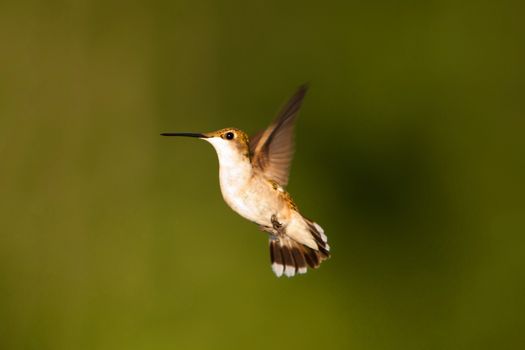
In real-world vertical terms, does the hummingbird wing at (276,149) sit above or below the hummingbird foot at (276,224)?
above

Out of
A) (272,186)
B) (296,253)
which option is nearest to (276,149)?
(272,186)

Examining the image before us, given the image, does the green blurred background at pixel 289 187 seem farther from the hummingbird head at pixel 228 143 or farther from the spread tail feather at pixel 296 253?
the hummingbird head at pixel 228 143

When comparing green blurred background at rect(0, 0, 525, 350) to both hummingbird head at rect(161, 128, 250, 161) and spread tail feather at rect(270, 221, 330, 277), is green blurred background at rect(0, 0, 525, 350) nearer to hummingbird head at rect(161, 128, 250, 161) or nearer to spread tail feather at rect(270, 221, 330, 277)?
spread tail feather at rect(270, 221, 330, 277)

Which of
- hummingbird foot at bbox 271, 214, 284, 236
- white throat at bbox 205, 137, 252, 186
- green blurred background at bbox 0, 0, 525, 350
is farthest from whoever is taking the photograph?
green blurred background at bbox 0, 0, 525, 350

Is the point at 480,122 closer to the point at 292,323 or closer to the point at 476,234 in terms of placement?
the point at 476,234

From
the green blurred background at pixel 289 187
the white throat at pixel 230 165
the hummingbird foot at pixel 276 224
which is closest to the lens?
the white throat at pixel 230 165

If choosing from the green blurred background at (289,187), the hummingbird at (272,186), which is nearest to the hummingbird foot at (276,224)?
the hummingbird at (272,186)

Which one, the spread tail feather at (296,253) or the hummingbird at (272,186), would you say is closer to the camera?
the hummingbird at (272,186)

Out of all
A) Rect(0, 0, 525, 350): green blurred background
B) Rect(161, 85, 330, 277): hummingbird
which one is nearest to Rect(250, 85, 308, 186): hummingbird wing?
Rect(161, 85, 330, 277): hummingbird
